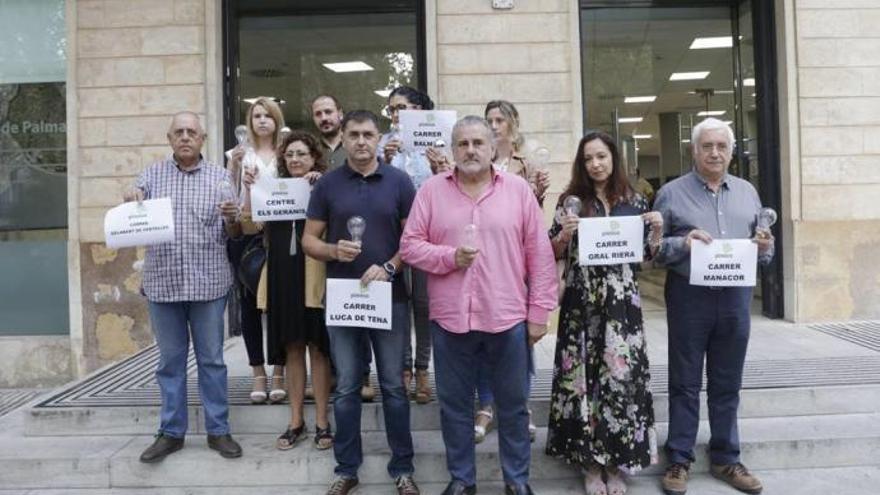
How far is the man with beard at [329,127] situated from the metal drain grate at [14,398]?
14.3 ft

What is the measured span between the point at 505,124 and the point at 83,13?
5417 mm

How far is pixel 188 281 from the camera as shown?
4.35 meters

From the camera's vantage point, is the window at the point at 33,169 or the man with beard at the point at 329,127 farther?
the window at the point at 33,169

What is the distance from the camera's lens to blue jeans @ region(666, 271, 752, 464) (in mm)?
4102

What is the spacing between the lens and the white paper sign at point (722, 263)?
3918 millimetres

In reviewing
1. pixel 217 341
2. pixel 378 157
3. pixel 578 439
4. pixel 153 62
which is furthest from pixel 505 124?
pixel 153 62

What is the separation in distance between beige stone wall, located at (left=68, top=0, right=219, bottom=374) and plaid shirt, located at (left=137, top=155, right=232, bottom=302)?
347cm

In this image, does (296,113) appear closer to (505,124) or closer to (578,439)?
(505,124)

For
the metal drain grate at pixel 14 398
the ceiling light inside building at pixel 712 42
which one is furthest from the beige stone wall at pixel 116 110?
the ceiling light inside building at pixel 712 42

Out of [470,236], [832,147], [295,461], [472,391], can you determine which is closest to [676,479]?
[472,391]

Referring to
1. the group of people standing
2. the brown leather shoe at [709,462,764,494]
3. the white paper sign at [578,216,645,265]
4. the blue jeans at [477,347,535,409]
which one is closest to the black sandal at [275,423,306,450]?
the group of people standing

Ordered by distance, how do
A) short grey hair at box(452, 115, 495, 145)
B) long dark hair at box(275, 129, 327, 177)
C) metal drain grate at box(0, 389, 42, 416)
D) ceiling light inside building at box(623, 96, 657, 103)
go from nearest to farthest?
short grey hair at box(452, 115, 495, 145) → long dark hair at box(275, 129, 327, 177) → metal drain grate at box(0, 389, 42, 416) → ceiling light inside building at box(623, 96, 657, 103)

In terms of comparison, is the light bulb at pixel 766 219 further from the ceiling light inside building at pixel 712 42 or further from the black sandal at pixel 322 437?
the ceiling light inside building at pixel 712 42

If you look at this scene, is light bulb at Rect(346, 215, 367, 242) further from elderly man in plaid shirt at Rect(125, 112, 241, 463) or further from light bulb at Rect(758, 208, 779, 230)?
light bulb at Rect(758, 208, 779, 230)
